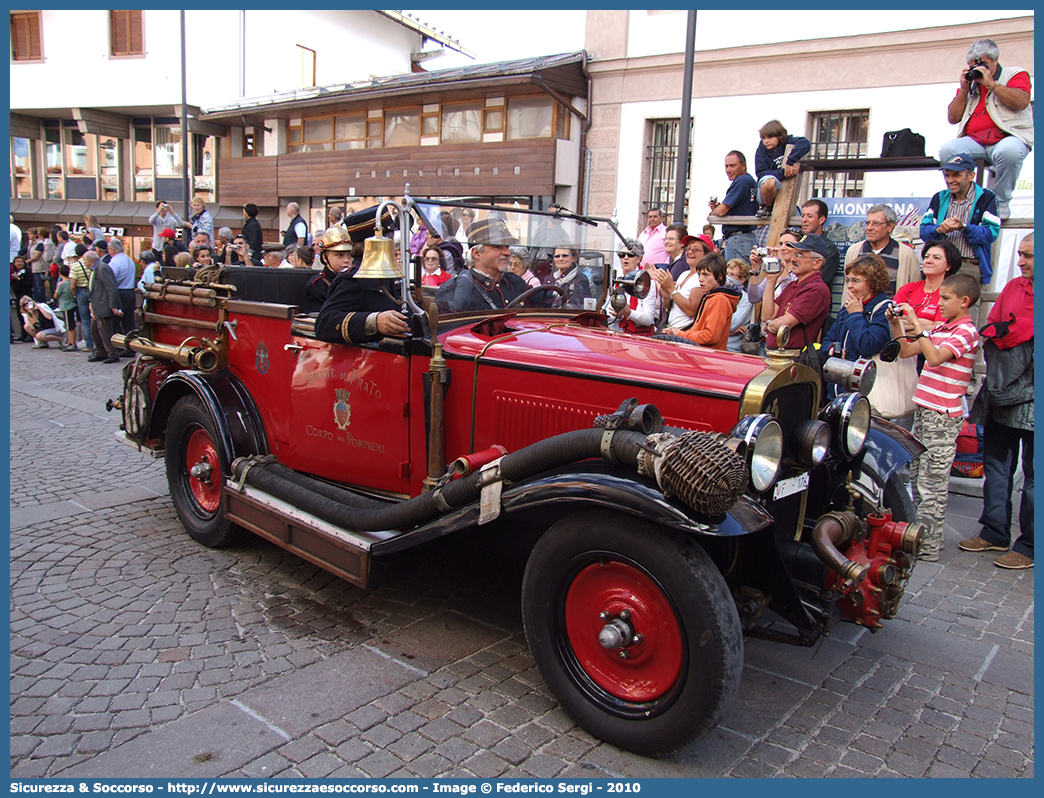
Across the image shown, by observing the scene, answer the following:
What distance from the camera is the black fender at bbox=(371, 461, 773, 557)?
8.09 feet

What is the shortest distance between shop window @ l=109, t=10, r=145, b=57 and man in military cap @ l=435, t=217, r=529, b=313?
22341mm

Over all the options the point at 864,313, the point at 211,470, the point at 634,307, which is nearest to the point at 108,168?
the point at 211,470

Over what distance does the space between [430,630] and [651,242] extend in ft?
21.3

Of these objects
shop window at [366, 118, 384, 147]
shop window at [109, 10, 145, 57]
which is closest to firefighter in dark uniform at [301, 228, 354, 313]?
shop window at [366, 118, 384, 147]

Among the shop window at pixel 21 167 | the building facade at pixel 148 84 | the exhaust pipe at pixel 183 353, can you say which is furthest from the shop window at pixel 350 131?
the exhaust pipe at pixel 183 353

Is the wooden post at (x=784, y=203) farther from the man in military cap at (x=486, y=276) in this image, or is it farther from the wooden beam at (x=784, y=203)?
the man in military cap at (x=486, y=276)

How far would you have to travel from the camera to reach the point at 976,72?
21.2 feet

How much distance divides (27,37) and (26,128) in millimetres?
2871

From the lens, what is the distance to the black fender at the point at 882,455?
140 inches

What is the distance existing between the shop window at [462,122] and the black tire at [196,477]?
1276cm

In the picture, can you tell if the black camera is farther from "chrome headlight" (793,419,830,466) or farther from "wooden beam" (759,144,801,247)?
"chrome headlight" (793,419,830,466)

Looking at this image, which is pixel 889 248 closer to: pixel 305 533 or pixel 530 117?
pixel 305 533

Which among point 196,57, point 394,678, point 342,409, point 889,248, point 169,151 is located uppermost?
point 196,57
